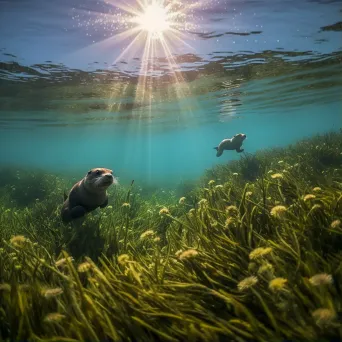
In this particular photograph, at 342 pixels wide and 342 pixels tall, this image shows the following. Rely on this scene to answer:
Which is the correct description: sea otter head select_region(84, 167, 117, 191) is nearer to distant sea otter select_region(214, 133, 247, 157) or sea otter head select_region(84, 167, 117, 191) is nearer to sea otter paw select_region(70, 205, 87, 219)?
sea otter paw select_region(70, 205, 87, 219)

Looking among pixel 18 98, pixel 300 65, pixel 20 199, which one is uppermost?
pixel 300 65

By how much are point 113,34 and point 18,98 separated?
13.7 meters

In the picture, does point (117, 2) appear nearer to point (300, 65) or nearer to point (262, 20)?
point (262, 20)

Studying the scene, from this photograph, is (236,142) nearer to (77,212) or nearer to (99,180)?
(99,180)

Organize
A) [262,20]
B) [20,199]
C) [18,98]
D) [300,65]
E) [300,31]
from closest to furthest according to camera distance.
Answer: [262,20] → [300,31] → [20,199] → [300,65] → [18,98]

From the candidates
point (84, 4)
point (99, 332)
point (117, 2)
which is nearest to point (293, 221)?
point (99, 332)

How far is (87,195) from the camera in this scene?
5.74m

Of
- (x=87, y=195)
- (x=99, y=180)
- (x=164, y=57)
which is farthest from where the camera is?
(x=164, y=57)

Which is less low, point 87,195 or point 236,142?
point 87,195

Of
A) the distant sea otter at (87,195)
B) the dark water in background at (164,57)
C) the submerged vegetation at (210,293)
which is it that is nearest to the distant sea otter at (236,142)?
the dark water in background at (164,57)

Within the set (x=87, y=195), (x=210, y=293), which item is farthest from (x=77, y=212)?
(x=210, y=293)

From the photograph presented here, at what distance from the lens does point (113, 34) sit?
1023 centimetres

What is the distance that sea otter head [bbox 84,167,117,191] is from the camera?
17.3 ft

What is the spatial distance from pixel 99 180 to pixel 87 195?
682 millimetres
